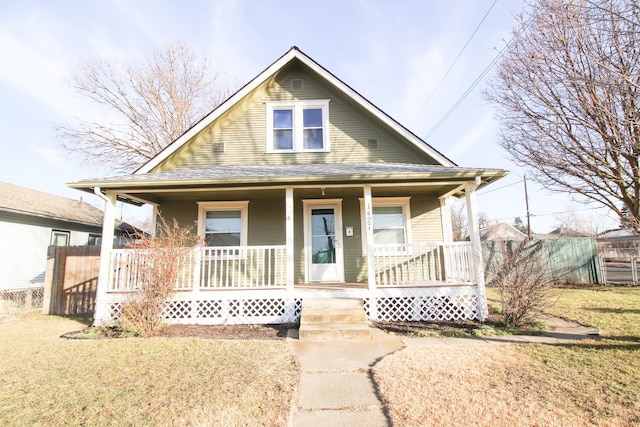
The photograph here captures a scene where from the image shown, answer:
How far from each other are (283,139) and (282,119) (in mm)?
656

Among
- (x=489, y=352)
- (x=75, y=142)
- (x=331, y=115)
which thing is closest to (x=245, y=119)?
(x=331, y=115)

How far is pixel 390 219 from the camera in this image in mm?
9078

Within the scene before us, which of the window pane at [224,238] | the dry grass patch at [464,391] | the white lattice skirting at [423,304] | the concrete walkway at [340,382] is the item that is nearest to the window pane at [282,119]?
the window pane at [224,238]

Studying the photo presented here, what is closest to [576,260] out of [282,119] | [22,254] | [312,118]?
[312,118]

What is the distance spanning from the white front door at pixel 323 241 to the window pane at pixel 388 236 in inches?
44.0

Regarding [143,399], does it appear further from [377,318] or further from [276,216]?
[276,216]

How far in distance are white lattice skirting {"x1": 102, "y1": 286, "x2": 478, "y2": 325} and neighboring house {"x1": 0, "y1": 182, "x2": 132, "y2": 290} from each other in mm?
4469

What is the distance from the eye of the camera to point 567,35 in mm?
9258

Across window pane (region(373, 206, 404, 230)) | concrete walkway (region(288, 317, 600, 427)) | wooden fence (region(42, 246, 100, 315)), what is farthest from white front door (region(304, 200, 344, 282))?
wooden fence (region(42, 246, 100, 315))

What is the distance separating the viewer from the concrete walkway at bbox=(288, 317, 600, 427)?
9.87 ft

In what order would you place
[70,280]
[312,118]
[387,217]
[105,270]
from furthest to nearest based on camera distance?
1. [312,118]
2. [387,217]
3. [70,280]
4. [105,270]

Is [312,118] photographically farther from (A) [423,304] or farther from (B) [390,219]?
(A) [423,304]

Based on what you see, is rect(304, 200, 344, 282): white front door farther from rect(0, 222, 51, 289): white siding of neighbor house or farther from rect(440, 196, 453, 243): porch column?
rect(0, 222, 51, 289): white siding of neighbor house

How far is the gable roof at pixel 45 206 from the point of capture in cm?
1134
